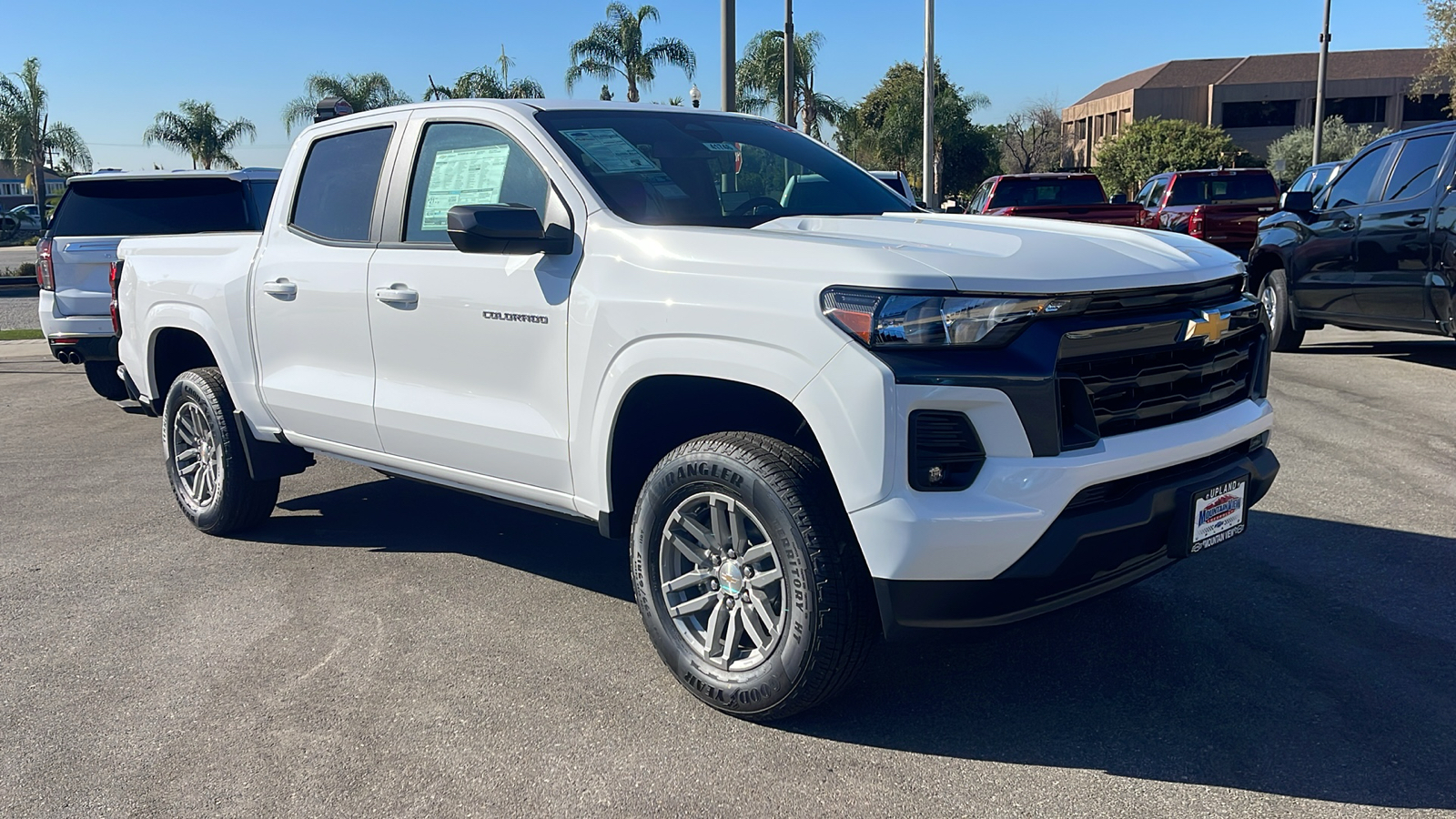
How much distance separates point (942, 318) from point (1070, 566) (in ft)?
2.46

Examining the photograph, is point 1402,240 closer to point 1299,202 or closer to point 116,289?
point 1299,202

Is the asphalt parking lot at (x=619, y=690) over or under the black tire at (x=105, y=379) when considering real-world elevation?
under

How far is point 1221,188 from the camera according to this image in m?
19.8

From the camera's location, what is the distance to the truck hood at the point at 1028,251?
10.4ft

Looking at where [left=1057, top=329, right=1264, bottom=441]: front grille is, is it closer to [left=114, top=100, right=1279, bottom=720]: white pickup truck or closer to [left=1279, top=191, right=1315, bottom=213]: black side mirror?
[left=114, top=100, right=1279, bottom=720]: white pickup truck

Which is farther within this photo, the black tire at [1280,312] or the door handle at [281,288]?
the black tire at [1280,312]

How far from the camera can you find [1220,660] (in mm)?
3922

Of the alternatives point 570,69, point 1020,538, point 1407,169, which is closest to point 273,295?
point 1020,538

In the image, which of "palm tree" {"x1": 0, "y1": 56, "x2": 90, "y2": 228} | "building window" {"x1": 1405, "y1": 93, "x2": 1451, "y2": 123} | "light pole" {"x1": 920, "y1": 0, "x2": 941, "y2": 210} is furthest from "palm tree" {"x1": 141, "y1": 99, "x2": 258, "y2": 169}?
"building window" {"x1": 1405, "y1": 93, "x2": 1451, "y2": 123}

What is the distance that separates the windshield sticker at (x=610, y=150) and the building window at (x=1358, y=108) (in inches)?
2858

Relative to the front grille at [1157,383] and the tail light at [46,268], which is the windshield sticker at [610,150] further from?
the tail light at [46,268]

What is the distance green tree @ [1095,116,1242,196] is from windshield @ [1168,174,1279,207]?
108 ft

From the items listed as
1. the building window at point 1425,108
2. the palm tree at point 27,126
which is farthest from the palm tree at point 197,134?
the building window at point 1425,108

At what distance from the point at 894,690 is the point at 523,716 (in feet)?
3.84
